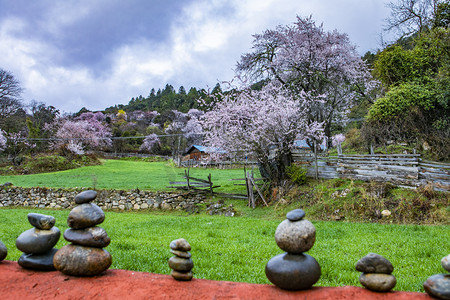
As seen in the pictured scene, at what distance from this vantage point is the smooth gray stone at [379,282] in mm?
1969

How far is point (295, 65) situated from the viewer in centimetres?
1577

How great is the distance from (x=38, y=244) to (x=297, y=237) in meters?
2.43

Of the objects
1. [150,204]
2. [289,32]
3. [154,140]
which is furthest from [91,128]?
[289,32]

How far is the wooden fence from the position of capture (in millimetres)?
9492

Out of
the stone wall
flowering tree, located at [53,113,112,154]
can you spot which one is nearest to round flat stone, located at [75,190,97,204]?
the stone wall

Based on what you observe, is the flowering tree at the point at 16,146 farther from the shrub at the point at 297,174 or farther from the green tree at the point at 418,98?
the green tree at the point at 418,98

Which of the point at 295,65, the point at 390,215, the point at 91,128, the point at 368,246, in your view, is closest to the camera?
the point at 368,246

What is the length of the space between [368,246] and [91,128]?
159 ft

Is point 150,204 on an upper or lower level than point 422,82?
lower

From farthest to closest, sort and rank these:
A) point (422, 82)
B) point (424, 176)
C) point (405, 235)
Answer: point (422, 82) < point (424, 176) < point (405, 235)

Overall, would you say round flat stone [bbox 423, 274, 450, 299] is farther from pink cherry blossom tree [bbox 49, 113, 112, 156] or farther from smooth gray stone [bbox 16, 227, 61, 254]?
pink cherry blossom tree [bbox 49, 113, 112, 156]

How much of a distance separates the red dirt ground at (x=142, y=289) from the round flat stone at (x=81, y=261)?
2.2 inches

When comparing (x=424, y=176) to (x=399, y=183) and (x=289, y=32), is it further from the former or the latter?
(x=289, y=32)

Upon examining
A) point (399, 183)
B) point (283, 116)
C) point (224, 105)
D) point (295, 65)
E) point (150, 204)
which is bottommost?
point (150, 204)
